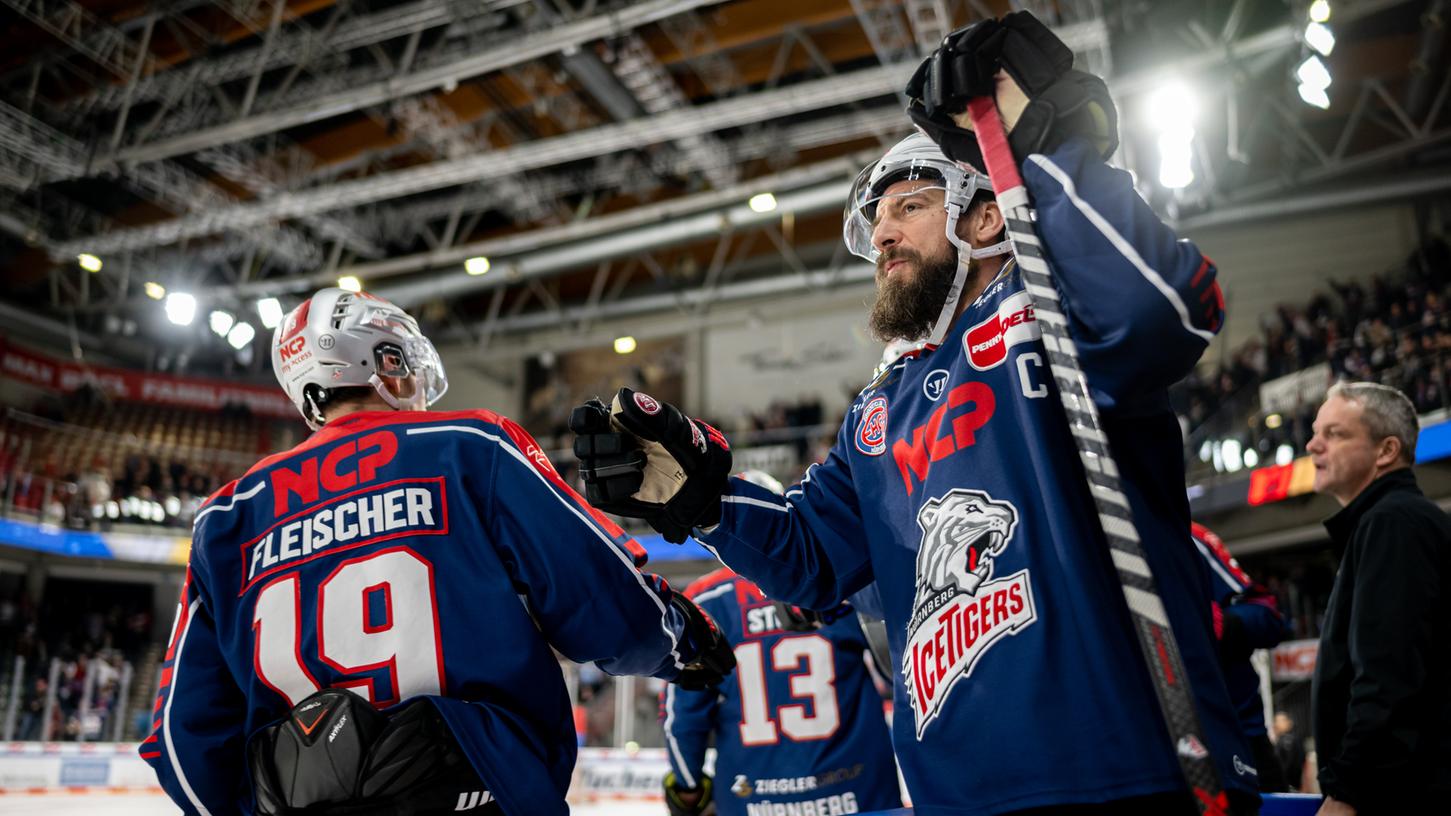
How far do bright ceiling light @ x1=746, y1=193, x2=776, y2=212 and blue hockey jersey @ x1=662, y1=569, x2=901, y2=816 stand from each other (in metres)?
9.98

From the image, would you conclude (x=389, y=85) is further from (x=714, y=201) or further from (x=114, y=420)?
(x=114, y=420)

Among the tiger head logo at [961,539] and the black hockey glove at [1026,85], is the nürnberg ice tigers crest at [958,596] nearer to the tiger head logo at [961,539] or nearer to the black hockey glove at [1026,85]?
the tiger head logo at [961,539]

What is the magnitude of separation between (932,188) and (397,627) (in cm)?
139

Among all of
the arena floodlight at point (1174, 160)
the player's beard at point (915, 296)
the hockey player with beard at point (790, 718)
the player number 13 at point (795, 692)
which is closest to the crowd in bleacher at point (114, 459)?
the hockey player with beard at point (790, 718)

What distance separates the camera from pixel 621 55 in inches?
451

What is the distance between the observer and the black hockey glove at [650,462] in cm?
194

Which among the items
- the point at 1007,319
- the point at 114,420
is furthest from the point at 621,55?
the point at 114,420

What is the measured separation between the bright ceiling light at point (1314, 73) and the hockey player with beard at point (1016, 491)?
367 inches

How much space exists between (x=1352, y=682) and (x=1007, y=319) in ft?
5.07

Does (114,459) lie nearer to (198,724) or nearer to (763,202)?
(763,202)

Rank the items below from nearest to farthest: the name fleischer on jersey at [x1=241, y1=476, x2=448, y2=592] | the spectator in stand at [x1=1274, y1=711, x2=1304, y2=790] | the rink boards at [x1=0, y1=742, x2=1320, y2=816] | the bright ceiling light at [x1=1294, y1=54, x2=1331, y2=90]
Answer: the name fleischer on jersey at [x1=241, y1=476, x2=448, y2=592] < the spectator in stand at [x1=1274, y1=711, x2=1304, y2=790] < the bright ceiling light at [x1=1294, y1=54, x2=1331, y2=90] < the rink boards at [x1=0, y1=742, x2=1320, y2=816]

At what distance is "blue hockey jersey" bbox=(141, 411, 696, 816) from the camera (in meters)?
2.09

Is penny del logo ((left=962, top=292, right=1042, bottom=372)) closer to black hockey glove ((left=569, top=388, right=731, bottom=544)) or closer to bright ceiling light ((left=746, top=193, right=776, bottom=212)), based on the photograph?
black hockey glove ((left=569, top=388, right=731, bottom=544))

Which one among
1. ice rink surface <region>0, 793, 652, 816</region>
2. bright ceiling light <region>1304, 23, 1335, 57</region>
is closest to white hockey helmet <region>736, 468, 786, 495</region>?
ice rink surface <region>0, 793, 652, 816</region>
